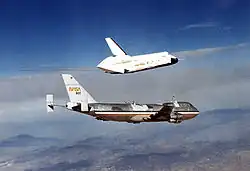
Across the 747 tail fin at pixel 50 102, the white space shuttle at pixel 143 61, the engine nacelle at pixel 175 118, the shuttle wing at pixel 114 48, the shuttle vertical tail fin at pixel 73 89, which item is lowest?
the engine nacelle at pixel 175 118

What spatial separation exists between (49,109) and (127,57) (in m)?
8.76

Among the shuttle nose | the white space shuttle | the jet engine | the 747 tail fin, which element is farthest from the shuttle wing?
the 747 tail fin

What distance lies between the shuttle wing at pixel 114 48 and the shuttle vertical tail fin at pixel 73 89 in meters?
6.29

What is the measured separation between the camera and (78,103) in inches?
1670

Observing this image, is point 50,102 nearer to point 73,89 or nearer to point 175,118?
point 73,89

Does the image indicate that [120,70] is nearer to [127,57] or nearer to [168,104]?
[127,57]

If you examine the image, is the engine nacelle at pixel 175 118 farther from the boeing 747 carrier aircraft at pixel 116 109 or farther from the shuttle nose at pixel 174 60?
the shuttle nose at pixel 174 60

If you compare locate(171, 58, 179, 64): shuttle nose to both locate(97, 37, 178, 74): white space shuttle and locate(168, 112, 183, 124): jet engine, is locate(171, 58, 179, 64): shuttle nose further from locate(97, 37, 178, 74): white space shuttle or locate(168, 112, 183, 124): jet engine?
locate(168, 112, 183, 124): jet engine

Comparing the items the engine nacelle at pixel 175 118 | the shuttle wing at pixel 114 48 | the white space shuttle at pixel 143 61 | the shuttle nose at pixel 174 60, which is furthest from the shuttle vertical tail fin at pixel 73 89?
the engine nacelle at pixel 175 118

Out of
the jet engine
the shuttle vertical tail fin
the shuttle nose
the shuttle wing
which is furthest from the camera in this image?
the shuttle wing

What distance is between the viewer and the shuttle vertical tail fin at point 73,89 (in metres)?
42.3

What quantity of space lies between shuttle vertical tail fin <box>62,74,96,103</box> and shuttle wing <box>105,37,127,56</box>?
6291mm

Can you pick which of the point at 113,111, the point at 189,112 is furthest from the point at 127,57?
the point at 189,112

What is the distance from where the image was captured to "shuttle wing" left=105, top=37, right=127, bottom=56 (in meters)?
47.8
